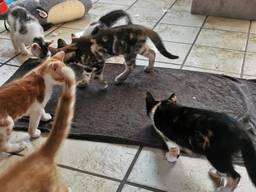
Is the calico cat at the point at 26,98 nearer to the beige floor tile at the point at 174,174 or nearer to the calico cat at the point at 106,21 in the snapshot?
the beige floor tile at the point at 174,174

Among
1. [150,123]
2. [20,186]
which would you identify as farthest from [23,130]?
[20,186]

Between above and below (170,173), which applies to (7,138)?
above

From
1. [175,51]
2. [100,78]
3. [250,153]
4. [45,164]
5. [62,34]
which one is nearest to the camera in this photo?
[45,164]

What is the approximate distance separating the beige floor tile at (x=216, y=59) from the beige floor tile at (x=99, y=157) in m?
1.13

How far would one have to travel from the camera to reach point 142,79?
2617mm

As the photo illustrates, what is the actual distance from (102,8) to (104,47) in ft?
5.46

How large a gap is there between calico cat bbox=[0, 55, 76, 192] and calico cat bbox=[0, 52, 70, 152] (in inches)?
21.7

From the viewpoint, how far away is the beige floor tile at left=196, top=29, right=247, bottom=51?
3143 millimetres

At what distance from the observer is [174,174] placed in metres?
1.83

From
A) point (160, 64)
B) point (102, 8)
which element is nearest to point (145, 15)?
point (102, 8)

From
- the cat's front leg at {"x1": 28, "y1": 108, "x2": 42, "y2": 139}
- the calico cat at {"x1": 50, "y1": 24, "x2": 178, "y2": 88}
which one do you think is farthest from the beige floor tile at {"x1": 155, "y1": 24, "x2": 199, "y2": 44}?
the cat's front leg at {"x1": 28, "y1": 108, "x2": 42, "y2": 139}

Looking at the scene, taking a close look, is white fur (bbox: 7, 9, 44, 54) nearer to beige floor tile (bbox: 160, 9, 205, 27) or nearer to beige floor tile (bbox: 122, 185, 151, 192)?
beige floor tile (bbox: 160, 9, 205, 27)

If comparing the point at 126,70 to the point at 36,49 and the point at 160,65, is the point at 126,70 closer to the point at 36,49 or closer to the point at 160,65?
the point at 160,65

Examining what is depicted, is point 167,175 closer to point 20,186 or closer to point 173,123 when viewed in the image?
point 173,123
